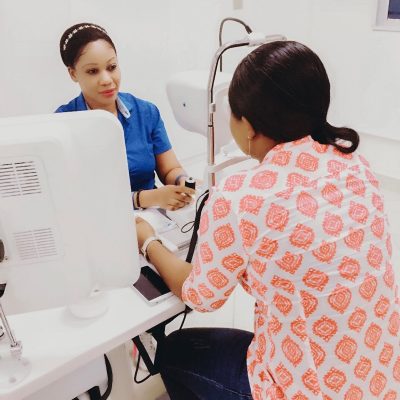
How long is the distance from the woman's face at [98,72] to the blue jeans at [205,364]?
0.91 m

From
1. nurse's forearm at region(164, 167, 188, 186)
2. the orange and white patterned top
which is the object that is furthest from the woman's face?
the orange and white patterned top

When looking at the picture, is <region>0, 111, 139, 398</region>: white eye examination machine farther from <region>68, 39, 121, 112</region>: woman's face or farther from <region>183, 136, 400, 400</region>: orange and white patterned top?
<region>68, 39, 121, 112</region>: woman's face

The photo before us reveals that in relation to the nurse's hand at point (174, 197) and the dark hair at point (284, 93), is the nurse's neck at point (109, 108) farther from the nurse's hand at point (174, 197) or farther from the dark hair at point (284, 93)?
the dark hair at point (284, 93)

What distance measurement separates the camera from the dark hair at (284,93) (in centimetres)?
84

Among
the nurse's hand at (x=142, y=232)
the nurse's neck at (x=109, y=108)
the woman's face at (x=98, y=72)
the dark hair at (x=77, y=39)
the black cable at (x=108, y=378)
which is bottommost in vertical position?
the black cable at (x=108, y=378)

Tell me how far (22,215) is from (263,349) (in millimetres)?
569

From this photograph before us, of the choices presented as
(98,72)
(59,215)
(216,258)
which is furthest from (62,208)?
(98,72)

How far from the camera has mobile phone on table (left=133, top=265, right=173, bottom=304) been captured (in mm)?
999

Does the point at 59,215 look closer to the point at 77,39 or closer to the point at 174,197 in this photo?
the point at 174,197

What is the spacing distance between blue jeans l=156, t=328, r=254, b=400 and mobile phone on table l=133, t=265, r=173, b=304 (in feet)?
0.79

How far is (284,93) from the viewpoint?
2.76 feet

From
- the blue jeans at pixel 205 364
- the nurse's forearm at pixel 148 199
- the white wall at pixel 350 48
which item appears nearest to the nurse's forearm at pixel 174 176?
the nurse's forearm at pixel 148 199

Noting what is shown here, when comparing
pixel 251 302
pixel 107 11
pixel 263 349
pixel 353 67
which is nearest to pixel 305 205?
pixel 263 349

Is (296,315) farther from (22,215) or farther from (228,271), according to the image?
(22,215)
